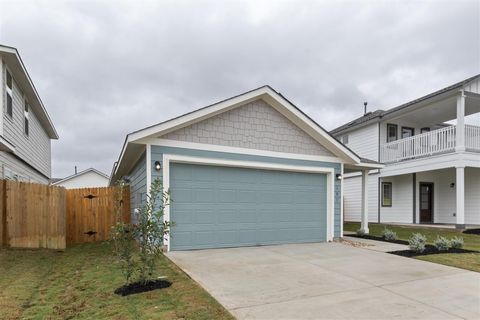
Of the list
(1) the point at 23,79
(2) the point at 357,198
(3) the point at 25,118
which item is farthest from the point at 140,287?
(2) the point at 357,198

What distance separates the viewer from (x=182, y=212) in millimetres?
8242

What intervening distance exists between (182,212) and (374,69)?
1222cm

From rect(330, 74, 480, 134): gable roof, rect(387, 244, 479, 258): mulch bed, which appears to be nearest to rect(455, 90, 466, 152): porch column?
rect(330, 74, 480, 134): gable roof

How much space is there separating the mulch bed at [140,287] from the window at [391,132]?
16105mm

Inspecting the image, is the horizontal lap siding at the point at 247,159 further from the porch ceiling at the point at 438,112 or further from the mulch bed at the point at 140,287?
the porch ceiling at the point at 438,112

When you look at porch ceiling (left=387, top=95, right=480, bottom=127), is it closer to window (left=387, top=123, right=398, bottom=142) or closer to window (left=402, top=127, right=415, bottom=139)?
window (left=402, top=127, right=415, bottom=139)

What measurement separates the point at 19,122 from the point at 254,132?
30.5 ft

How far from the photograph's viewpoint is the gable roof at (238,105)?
789 cm

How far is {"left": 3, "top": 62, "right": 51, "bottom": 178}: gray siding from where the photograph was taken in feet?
36.1

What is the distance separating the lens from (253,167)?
9.27 metres

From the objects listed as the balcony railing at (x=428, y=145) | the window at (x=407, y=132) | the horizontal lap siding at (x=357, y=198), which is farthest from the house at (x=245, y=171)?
the window at (x=407, y=132)

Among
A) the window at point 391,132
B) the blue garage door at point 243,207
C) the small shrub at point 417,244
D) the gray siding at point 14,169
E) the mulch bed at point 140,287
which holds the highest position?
the window at point 391,132

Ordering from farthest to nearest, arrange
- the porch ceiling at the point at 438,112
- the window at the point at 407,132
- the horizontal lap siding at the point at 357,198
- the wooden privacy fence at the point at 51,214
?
the horizontal lap siding at the point at 357,198 < the window at the point at 407,132 < the porch ceiling at the point at 438,112 < the wooden privacy fence at the point at 51,214

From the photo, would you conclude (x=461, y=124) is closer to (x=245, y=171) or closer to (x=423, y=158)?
(x=423, y=158)
